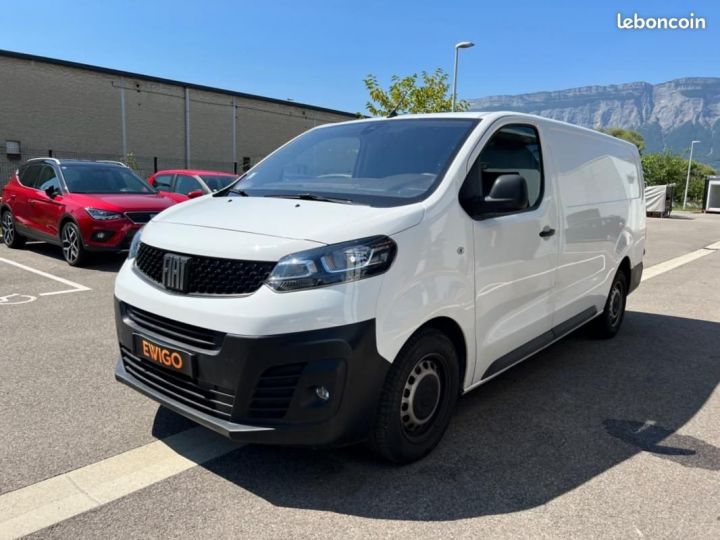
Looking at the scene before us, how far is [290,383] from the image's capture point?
247 centimetres

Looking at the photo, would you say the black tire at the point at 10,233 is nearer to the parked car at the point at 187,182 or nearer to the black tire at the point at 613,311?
the parked car at the point at 187,182

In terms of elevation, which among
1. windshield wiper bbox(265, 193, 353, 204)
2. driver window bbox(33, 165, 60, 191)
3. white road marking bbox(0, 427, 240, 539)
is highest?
driver window bbox(33, 165, 60, 191)

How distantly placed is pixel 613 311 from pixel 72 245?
760cm

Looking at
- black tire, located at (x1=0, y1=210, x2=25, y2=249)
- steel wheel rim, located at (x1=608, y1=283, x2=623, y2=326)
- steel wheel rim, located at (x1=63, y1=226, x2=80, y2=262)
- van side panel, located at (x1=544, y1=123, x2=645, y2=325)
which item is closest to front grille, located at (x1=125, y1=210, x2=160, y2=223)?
steel wheel rim, located at (x1=63, y1=226, x2=80, y2=262)

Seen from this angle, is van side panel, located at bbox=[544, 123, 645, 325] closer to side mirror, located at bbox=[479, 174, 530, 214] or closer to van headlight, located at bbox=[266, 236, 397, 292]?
side mirror, located at bbox=[479, 174, 530, 214]

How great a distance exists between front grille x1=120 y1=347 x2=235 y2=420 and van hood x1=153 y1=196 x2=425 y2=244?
756 mm

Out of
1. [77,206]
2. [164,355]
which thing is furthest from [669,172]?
[164,355]

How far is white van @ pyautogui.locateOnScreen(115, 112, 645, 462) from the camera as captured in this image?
8.15 ft

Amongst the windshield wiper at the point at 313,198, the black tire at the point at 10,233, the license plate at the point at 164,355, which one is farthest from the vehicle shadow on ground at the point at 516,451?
the black tire at the point at 10,233

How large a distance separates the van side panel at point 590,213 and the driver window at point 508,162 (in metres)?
0.25

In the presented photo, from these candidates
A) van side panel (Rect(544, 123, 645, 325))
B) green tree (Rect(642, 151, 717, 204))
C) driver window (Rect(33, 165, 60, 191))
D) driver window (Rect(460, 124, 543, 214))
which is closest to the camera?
driver window (Rect(460, 124, 543, 214))

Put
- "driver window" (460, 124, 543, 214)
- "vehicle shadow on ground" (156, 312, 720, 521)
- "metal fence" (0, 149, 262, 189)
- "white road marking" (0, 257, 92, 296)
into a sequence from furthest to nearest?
"metal fence" (0, 149, 262, 189) → "white road marking" (0, 257, 92, 296) → "driver window" (460, 124, 543, 214) → "vehicle shadow on ground" (156, 312, 720, 521)

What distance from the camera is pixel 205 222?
118 inches

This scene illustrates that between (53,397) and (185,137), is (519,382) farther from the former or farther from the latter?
(185,137)
